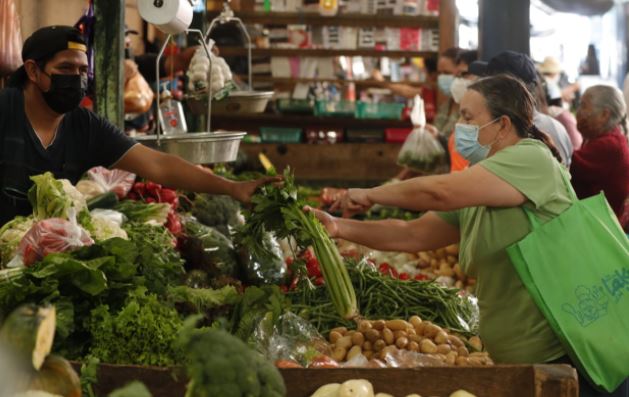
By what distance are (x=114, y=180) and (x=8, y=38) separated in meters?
0.91

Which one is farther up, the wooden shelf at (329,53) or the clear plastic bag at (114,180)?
the wooden shelf at (329,53)

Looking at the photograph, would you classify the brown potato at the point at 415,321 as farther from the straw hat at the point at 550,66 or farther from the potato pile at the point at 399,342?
the straw hat at the point at 550,66

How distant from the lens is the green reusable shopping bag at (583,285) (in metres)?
3.47

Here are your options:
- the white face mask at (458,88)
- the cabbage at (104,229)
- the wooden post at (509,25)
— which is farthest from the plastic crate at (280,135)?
the cabbage at (104,229)

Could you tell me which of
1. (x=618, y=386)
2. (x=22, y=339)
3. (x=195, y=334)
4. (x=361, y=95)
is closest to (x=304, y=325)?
(x=618, y=386)

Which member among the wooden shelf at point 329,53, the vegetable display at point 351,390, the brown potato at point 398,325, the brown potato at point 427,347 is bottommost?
the brown potato at point 427,347

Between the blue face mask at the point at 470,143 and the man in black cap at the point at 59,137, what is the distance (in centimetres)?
77

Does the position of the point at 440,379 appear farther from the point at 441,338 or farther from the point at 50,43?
the point at 50,43

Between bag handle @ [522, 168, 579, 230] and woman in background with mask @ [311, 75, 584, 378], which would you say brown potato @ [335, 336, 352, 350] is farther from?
bag handle @ [522, 168, 579, 230]

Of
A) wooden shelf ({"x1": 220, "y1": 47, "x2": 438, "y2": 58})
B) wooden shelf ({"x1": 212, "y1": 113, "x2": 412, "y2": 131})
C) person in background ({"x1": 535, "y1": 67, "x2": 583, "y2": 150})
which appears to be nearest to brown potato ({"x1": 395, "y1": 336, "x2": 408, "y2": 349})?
person in background ({"x1": 535, "y1": 67, "x2": 583, "y2": 150})

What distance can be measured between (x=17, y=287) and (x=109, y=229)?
1.15 metres

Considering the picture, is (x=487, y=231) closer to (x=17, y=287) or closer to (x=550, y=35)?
(x=17, y=287)

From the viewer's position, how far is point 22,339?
202 centimetres

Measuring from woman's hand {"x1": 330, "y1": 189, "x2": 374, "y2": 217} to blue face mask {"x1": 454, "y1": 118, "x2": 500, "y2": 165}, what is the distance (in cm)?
39
